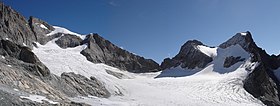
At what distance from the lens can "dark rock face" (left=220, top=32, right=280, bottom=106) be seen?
6662 centimetres

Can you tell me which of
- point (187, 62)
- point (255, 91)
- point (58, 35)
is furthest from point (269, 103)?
point (58, 35)

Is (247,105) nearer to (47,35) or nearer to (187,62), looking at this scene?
(187,62)

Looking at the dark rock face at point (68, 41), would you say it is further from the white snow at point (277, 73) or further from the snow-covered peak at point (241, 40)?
the white snow at point (277, 73)

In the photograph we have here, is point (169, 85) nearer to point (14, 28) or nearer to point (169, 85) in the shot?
point (169, 85)

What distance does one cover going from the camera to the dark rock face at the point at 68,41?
91.4 metres

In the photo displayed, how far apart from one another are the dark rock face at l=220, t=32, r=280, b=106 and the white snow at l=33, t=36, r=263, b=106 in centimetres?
192

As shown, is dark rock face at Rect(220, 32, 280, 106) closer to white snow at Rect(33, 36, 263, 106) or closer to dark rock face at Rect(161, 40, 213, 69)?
white snow at Rect(33, 36, 263, 106)

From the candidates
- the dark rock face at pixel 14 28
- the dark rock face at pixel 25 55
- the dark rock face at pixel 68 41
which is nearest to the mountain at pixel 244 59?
the dark rock face at pixel 68 41

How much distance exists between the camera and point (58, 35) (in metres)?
96.6

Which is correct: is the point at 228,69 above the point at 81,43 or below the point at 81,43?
below

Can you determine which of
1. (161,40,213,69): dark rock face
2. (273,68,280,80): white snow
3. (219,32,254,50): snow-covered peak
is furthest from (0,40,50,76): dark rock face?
(219,32,254,50): snow-covered peak

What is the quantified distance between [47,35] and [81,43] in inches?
418

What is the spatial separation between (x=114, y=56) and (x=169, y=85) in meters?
30.1

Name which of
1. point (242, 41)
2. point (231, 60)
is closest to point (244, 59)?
point (231, 60)
